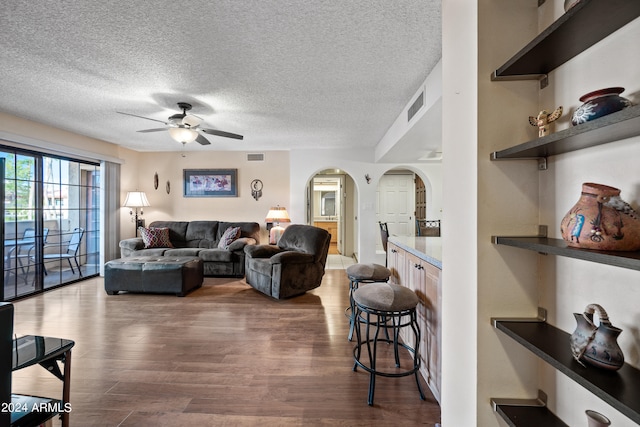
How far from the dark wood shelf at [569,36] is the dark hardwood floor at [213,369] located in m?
1.85

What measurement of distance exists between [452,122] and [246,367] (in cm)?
217

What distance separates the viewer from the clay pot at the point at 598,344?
66 cm

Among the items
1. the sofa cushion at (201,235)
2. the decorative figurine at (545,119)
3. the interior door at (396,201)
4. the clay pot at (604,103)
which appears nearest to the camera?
the clay pot at (604,103)

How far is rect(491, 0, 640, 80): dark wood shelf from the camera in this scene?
0.64 metres

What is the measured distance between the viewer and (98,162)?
5035 millimetres

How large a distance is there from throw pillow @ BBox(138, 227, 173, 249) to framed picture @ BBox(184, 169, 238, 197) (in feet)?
3.27

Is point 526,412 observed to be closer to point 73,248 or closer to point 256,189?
point 256,189

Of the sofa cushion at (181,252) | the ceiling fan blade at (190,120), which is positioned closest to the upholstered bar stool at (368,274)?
the ceiling fan blade at (190,120)

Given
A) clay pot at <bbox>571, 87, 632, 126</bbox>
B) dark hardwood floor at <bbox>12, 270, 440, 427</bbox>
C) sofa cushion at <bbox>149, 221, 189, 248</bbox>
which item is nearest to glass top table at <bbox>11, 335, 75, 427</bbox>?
dark hardwood floor at <bbox>12, 270, 440, 427</bbox>

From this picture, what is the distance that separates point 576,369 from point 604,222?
0.37 metres

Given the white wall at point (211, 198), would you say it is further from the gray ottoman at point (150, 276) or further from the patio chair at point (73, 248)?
the gray ottoman at point (150, 276)

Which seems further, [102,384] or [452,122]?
[102,384]

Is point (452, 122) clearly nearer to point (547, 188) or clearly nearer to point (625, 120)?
point (547, 188)

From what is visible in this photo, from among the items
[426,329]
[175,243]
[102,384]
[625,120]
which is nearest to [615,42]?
[625,120]
